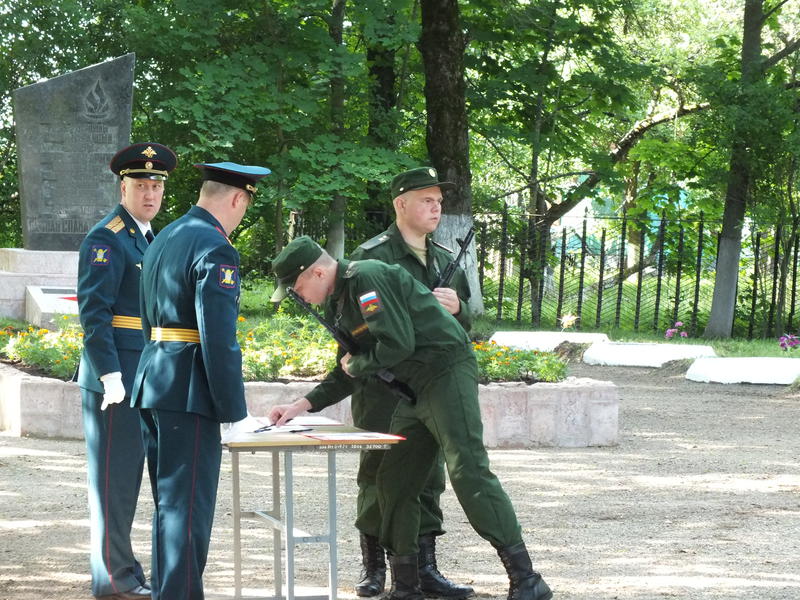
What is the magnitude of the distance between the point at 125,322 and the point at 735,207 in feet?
45.3

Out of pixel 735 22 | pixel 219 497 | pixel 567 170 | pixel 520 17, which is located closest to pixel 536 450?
pixel 219 497

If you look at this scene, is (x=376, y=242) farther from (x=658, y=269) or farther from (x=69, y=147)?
(x=658, y=269)

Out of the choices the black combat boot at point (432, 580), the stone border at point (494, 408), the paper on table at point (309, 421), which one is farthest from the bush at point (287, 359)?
the paper on table at point (309, 421)

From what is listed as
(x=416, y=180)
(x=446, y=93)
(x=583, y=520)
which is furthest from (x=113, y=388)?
(x=446, y=93)

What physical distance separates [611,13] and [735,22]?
10.2 meters

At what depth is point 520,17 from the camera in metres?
17.5

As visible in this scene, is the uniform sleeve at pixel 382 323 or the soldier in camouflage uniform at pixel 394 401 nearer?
the uniform sleeve at pixel 382 323

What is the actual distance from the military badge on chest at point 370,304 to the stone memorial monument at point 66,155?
10.2 m

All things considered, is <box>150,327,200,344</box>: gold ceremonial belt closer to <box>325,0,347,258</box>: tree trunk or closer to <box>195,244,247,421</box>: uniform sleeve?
<box>195,244,247,421</box>: uniform sleeve

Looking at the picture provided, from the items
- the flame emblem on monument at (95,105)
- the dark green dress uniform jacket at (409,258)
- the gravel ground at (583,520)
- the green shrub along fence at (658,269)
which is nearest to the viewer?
the gravel ground at (583,520)

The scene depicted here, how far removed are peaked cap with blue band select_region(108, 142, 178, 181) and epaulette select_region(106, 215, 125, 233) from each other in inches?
7.8

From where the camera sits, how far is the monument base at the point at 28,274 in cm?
1331

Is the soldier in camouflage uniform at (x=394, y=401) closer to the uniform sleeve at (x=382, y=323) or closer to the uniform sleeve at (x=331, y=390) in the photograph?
the uniform sleeve at (x=331, y=390)

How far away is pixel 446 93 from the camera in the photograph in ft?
53.2
